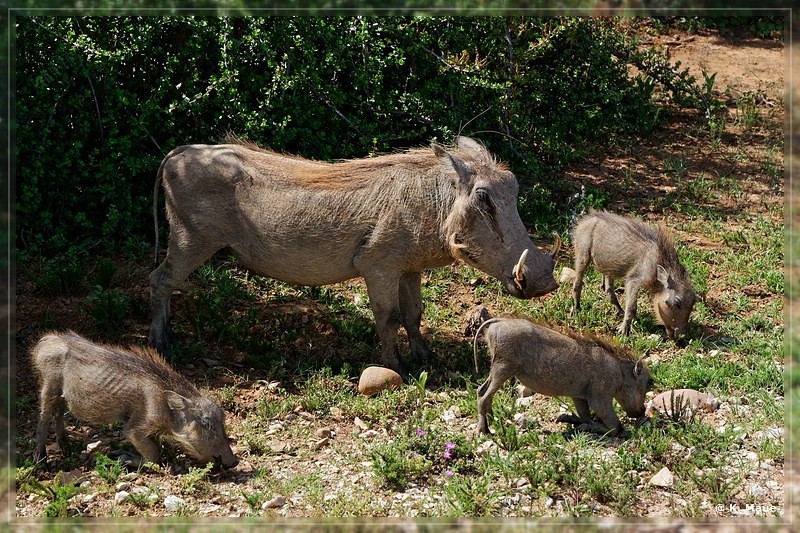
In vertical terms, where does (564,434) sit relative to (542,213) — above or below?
below

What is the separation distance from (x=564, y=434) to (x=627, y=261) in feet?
6.56

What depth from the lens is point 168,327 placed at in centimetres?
668

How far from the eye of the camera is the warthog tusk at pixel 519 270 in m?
5.89

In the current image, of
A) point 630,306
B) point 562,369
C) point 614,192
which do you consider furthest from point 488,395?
point 614,192

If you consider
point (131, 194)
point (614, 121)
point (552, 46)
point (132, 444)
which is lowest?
point (132, 444)

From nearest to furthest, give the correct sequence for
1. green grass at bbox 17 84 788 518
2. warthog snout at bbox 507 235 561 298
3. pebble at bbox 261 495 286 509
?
pebble at bbox 261 495 286 509, green grass at bbox 17 84 788 518, warthog snout at bbox 507 235 561 298

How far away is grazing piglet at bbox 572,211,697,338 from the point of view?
6.91 metres

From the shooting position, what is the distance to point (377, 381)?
20.1 ft

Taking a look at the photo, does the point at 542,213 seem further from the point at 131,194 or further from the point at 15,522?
the point at 15,522

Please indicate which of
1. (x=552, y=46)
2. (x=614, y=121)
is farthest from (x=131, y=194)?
(x=614, y=121)

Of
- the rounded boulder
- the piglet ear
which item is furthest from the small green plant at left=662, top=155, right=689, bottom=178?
the rounded boulder

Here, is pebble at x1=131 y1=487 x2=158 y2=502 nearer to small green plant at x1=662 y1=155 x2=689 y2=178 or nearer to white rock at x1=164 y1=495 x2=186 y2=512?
white rock at x1=164 y1=495 x2=186 y2=512

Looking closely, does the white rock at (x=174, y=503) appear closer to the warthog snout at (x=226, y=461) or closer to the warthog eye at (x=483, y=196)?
the warthog snout at (x=226, y=461)

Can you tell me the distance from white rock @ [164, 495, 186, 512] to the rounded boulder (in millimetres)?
1568
